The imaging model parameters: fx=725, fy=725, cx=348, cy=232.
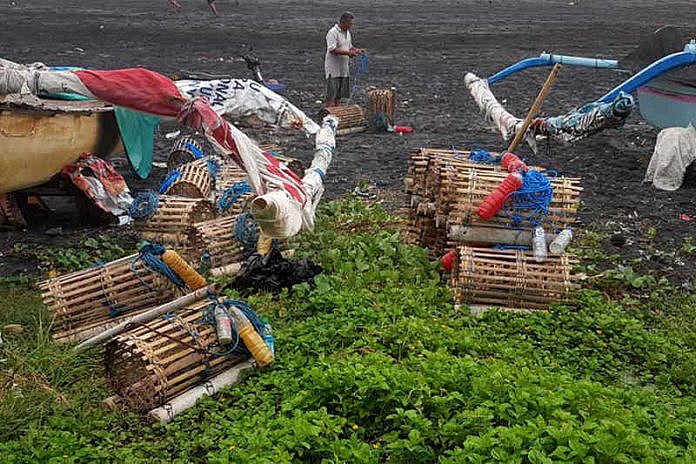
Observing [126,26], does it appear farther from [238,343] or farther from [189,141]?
[238,343]

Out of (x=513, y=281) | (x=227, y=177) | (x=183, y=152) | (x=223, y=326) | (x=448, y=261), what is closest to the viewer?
(x=223, y=326)

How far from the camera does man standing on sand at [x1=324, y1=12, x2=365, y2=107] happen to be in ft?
44.5

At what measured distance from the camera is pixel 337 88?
14.2m

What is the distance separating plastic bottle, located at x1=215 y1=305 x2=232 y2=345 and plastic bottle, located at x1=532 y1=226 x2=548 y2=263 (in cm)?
287

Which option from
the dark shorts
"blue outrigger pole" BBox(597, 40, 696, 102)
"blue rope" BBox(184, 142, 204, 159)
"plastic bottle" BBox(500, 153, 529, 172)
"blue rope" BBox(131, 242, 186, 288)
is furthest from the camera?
the dark shorts

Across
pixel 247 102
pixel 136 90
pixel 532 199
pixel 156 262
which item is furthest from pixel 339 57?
pixel 136 90

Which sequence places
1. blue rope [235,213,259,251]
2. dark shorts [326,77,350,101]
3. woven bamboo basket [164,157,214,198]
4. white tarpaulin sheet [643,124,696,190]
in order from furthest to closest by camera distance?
dark shorts [326,77,350,101]
white tarpaulin sheet [643,124,696,190]
woven bamboo basket [164,157,214,198]
blue rope [235,213,259,251]

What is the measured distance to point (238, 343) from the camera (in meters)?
5.45

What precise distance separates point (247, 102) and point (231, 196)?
1.05 metres

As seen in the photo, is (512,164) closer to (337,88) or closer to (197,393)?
(197,393)

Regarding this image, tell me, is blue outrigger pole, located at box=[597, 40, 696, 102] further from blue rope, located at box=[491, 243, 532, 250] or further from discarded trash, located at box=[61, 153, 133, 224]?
discarded trash, located at box=[61, 153, 133, 224]

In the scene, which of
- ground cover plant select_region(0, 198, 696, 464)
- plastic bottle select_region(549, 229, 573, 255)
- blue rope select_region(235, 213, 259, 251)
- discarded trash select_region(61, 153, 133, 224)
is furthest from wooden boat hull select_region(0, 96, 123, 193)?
plastic bottle select_region(549, 229, 573, 255)

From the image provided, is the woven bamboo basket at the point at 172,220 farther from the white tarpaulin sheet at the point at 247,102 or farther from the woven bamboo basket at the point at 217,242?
the white tarpaulin sheet at the point at 247,102

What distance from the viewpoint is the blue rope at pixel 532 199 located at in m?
6.62
